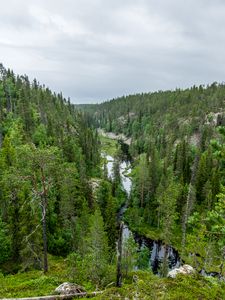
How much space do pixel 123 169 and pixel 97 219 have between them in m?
79.9

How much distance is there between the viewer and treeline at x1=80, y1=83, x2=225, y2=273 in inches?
685

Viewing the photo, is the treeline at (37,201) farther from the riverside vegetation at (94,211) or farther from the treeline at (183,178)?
the treeline at (183,178)

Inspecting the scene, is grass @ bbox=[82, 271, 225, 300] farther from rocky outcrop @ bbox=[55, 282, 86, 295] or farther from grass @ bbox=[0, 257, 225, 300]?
rocky outcrop @ bbox=[55, 282, 86, 295]

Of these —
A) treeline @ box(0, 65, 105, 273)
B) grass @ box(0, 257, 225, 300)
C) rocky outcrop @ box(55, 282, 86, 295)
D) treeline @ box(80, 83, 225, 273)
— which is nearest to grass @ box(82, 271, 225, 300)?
grass @ box(0, 257, 225, 300)

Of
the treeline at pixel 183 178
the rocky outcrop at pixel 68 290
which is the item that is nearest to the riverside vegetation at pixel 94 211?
the treeline at pixel 183 178

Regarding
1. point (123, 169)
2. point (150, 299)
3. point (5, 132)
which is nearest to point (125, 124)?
point (123, 169)

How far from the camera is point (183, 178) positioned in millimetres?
75062

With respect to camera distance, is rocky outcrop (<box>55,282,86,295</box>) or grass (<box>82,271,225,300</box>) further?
rocky outcrop (<box>55,282,86,295</box>)

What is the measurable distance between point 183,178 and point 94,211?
30097 mm

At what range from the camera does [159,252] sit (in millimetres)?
55719

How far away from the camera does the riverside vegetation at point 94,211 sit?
48.8ft

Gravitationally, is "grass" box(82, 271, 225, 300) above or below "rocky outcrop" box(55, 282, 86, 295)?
above

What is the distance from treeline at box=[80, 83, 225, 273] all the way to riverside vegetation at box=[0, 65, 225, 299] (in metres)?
0.19

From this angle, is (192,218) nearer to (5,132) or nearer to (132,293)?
(132,293)
